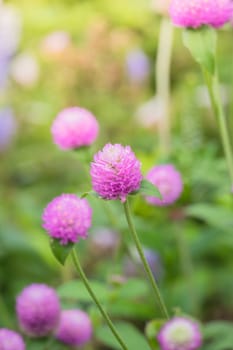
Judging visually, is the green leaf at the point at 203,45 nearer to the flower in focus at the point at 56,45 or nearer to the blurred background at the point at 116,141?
the blurred background at the point at 116,141

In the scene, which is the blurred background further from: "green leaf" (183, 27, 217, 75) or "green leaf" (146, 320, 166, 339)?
"green leaf" (183, 27, 217, 75)

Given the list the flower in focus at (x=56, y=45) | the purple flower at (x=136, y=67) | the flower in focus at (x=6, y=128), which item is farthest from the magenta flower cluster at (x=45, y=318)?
the purple flower at (x=136, y=67)

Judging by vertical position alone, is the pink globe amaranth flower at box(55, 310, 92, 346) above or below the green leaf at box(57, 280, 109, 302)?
below

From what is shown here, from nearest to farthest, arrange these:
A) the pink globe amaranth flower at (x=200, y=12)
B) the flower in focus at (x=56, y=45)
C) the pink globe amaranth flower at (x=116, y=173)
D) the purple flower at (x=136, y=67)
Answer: the pink globe amaranth flower at (x=116, y=173) < the pink globe amaranth flower at (x=200, y=12) < the flower in focus at (x=56, y=45) < the purple flower at (x=136, y=67)

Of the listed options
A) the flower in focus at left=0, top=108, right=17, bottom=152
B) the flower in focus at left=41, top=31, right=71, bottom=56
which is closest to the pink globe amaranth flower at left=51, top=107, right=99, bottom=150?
the flower in focus at left=41, top=31, right=71, bottom=56

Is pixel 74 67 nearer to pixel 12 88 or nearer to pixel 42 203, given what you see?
pixel 42 203

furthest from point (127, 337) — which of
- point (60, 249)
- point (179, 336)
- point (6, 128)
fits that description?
point (6, 128)
